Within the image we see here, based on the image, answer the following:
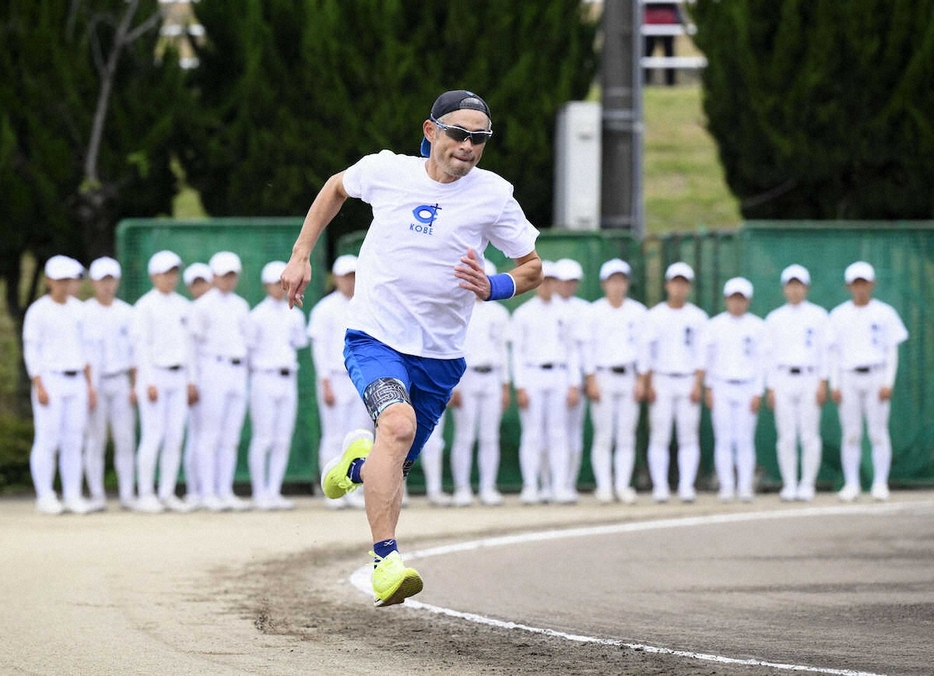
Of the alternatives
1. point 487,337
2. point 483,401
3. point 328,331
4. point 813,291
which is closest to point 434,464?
point 483,401

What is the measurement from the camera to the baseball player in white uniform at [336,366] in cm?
1570

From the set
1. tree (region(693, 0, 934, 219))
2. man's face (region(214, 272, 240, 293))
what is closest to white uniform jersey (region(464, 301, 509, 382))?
man's face (region(214, 272, 240, 293))

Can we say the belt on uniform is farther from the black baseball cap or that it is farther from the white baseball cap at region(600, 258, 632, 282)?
the black baseball cap

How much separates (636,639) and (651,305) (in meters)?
10.1

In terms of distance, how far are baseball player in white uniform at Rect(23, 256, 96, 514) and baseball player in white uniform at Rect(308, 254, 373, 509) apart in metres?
2.09

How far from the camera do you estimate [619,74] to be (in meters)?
18.4

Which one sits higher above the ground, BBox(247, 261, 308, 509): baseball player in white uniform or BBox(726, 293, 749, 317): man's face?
BBox(726, 293, 749, 317): man's face

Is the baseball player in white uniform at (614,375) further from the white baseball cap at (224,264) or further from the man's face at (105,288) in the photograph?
the man's face at (105,288)

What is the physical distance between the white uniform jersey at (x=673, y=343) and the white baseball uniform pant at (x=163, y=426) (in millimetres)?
4402

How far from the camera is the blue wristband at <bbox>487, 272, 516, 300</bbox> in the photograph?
26.0 feet

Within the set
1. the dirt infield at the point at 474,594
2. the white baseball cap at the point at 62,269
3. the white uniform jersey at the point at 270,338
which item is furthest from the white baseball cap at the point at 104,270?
the dirt infield at the point at 474,594

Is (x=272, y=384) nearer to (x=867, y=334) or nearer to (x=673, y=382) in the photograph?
(x=673, y=382)

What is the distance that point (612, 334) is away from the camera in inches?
642

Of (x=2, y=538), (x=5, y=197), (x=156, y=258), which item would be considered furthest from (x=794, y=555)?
(x=5, y=197)
